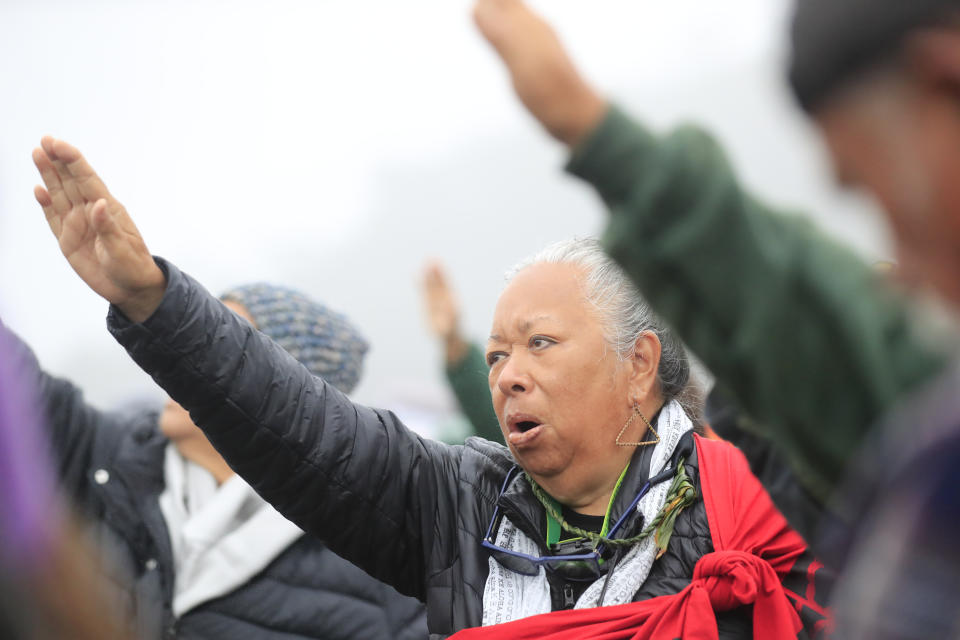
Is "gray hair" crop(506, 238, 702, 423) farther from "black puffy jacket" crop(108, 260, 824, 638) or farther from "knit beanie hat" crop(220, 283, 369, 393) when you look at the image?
"knit beanie hat" crop(220, 283, 369, 393)

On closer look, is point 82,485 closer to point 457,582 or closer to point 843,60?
point 457,582

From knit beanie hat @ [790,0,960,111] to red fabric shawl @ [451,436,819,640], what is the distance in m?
1.24

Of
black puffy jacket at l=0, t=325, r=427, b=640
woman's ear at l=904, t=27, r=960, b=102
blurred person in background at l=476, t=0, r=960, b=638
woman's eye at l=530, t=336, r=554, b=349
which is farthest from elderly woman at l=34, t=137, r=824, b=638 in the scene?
woman's ear at l=904, t=27, r=960, b=102

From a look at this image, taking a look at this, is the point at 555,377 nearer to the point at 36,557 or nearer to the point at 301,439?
the point at 301,439

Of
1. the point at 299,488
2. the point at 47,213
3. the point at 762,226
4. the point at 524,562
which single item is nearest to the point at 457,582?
the point at 524,562

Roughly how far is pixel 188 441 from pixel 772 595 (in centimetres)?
196

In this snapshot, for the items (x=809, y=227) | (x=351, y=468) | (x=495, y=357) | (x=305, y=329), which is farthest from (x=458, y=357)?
(x=809, y=227)

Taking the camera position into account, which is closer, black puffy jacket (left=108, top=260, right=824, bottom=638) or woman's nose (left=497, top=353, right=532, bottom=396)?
black puffy jacket (left=108, top=260, right=824, bottom=638)

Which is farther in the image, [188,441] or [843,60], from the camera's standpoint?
[188,441]

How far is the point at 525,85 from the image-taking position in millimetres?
1155

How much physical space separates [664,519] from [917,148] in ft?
4.41

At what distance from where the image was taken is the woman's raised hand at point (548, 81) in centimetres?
114

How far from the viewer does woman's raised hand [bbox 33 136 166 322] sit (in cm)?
188

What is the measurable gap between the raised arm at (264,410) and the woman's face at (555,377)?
219 mm
